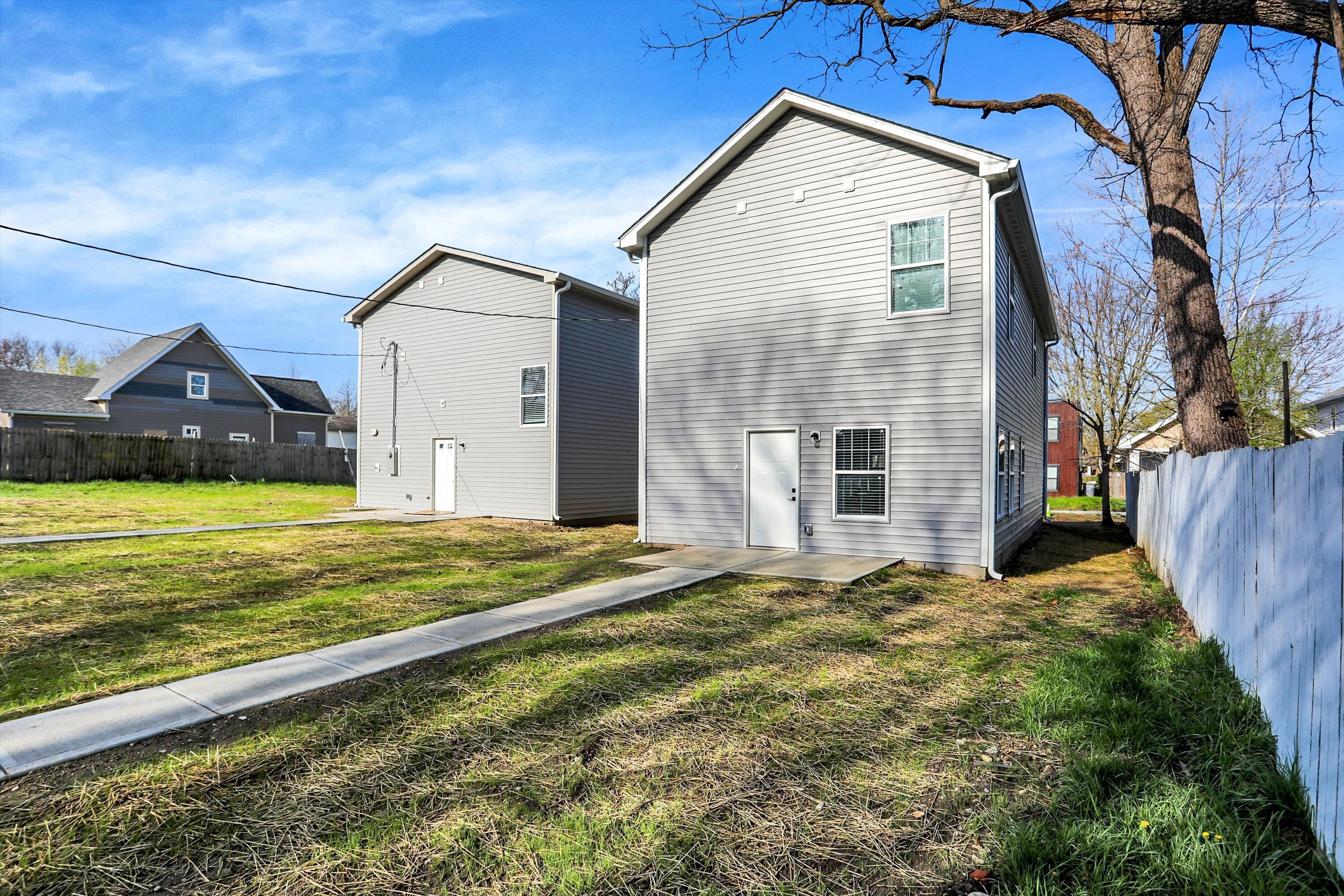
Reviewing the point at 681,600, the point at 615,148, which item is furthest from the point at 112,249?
the point at 681,600

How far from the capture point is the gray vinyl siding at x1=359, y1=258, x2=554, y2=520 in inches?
616

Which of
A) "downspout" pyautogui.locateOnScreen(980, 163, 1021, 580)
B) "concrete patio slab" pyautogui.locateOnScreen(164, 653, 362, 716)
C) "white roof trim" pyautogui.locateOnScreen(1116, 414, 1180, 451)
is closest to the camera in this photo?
"concrete patio slab" pyautogui.locateOnScreen(164, 653, 362, 716)

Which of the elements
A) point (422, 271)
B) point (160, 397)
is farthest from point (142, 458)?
point (422, 271)

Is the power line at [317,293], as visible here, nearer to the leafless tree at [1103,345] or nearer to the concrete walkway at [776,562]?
the concrete walkway at [776,562]

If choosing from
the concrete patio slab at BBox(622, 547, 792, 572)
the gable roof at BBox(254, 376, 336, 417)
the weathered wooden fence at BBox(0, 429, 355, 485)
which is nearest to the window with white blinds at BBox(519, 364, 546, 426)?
the concrete patio slab at BBox(622, 547, 792, 572)

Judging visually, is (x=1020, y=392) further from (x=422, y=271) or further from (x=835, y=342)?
(x=422, y=271)

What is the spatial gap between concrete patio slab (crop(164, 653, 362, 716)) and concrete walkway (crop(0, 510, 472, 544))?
29.5 feet

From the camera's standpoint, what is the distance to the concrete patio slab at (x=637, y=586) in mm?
7211

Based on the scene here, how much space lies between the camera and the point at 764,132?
11.1 m

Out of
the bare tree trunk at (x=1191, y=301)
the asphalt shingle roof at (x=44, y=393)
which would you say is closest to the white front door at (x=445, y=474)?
the bare tree trunk at (x=1191, y=301)

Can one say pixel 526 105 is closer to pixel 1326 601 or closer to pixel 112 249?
pixel 112 249

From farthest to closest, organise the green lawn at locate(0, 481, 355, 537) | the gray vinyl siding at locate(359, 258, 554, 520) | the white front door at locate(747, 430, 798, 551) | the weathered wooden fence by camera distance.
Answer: the weathered wooden fence → the gray vinyl siding at locate(359, 258, 554, 520) → the green lawn at locate(0, 481, 355, 537) → the white front door at locate(747, 430, 798, 551)

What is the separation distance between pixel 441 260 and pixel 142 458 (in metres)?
14.7

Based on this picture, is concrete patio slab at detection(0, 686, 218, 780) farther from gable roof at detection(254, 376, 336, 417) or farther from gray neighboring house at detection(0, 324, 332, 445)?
gable roof at detection(254, 376, 336, 417)
